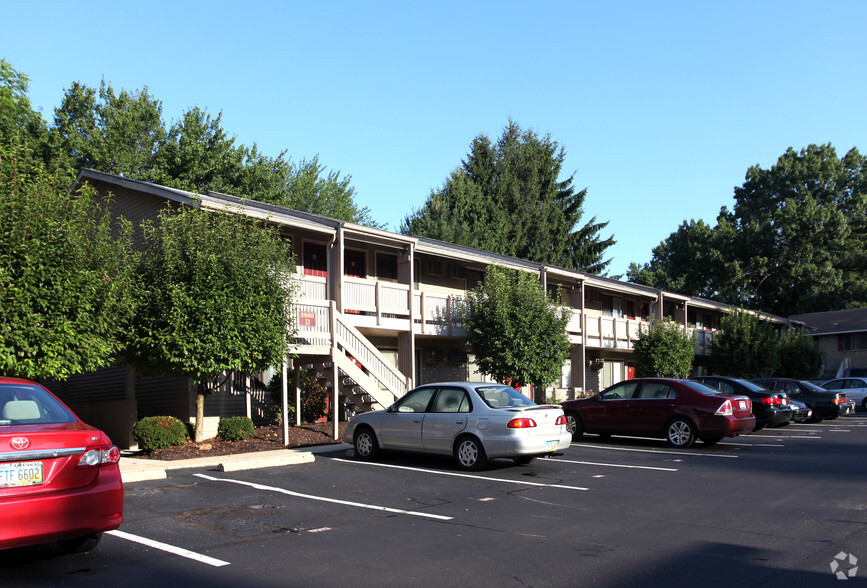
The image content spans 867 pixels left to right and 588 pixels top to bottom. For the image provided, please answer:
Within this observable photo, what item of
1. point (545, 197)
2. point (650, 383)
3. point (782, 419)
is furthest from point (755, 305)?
point (650, 383)

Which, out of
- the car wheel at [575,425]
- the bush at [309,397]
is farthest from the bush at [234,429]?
the car wheel at [575,425]

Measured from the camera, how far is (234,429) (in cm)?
1565

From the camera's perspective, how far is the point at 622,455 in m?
14.5

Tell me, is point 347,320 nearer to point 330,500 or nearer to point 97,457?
point 330,500

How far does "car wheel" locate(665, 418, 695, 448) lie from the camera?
1574 centimetres

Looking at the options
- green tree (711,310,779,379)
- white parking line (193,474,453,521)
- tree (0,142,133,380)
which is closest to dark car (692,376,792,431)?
white parking line (193,474,453,521)

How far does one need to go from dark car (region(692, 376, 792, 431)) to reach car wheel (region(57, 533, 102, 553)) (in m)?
16.3

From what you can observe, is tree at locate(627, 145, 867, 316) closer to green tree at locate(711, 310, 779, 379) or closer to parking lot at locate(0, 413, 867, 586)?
green tree at locate(711, 310, 779, 379)

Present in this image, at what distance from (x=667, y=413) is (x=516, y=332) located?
20.7 ft

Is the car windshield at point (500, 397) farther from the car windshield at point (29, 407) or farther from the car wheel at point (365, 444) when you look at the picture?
the car windshield at point (29, 407)

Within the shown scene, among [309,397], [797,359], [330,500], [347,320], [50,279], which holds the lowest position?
[330,500]

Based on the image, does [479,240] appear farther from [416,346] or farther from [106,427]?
[106,427]

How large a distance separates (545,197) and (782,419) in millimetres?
35146

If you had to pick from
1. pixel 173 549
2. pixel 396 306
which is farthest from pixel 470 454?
pixel 396 306
